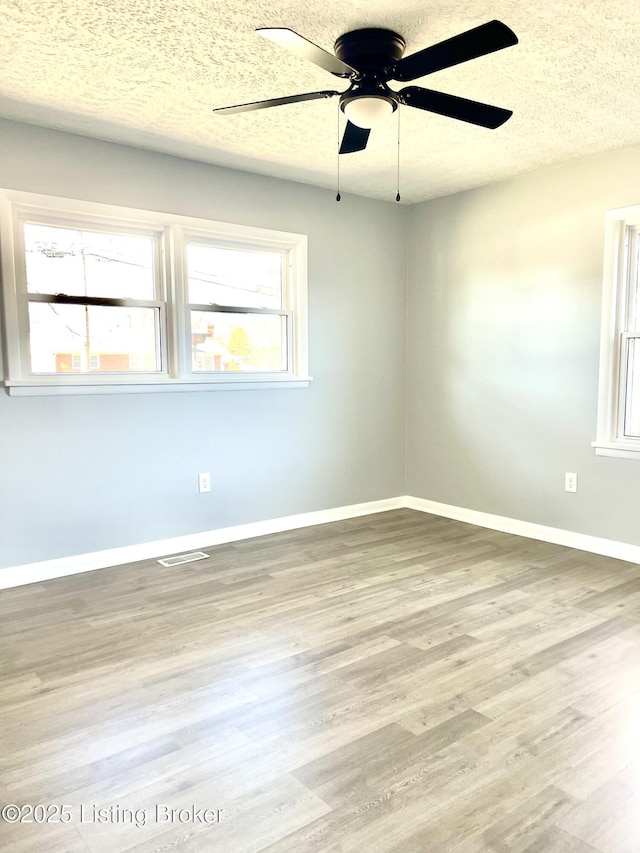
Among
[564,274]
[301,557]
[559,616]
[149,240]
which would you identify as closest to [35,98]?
[149,240]

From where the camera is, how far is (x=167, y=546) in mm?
3811

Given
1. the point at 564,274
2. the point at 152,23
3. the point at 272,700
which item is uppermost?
the point at 152,23

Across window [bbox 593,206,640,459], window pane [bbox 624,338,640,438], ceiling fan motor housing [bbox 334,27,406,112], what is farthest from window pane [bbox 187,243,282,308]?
window pane [bbox 624,338,640,438]

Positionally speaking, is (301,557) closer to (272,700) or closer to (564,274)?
(272,700)

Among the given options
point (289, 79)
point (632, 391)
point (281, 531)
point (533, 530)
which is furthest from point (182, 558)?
point (632, 391)

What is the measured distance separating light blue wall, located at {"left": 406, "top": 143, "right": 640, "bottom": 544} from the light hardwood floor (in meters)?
0.75

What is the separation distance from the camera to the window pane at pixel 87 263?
3311 mm

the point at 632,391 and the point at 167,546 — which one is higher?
the point at 632,391

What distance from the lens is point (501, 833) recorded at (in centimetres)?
151

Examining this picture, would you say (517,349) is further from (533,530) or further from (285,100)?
(285,100)

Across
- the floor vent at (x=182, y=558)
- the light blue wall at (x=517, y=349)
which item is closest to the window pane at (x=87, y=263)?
the floor vent at (x=182, y=558)

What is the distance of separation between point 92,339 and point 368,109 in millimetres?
2124

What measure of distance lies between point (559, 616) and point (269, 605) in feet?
4.57

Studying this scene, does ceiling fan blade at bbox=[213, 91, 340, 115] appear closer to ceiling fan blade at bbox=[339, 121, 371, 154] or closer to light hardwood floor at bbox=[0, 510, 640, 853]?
ceiling fan blade at bbox=[339, 121, 371, 154]
